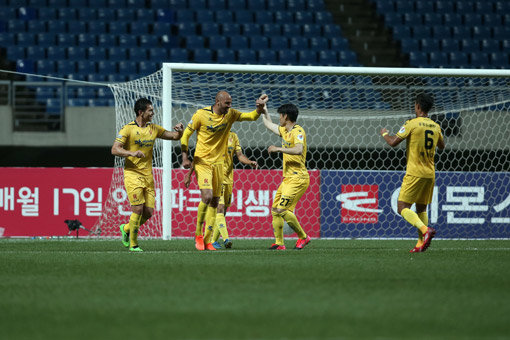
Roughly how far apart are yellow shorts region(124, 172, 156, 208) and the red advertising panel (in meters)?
3.52

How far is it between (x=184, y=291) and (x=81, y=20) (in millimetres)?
15170

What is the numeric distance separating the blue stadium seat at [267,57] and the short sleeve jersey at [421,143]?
33.3 ft

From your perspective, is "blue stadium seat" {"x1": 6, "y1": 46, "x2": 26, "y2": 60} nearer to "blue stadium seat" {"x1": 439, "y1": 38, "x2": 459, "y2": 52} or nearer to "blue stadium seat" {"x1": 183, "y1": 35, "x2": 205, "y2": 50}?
"blue stadium seat" {"x1": 183, "y1": 35, "x2": 205, "y2": 50}

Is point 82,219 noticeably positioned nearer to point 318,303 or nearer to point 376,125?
Result: point 376,125

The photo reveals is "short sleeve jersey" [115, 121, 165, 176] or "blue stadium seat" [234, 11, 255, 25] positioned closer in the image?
"short sleeve jersey" [115, 121, 165, 176]

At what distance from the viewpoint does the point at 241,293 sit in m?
5.20

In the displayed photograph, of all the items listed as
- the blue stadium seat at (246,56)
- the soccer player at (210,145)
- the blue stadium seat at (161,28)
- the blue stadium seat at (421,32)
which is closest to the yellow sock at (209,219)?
the soccer player at (210,145)

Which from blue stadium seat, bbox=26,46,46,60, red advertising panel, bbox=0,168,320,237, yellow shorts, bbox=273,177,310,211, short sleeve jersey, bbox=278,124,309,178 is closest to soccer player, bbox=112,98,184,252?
short sleeve jersey, bbox=278,124,309,178

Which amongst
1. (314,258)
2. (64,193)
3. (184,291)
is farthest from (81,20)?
(184,291)

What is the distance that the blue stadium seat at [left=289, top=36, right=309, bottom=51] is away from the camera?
64.2 feet

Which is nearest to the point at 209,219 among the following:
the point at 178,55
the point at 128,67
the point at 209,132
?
the point at 209,132

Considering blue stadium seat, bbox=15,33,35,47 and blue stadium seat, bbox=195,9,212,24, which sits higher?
blue stadium seat, bbox=195,9,212,24

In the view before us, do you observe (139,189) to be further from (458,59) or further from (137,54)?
(458,59)

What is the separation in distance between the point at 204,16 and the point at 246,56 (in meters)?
1.94
